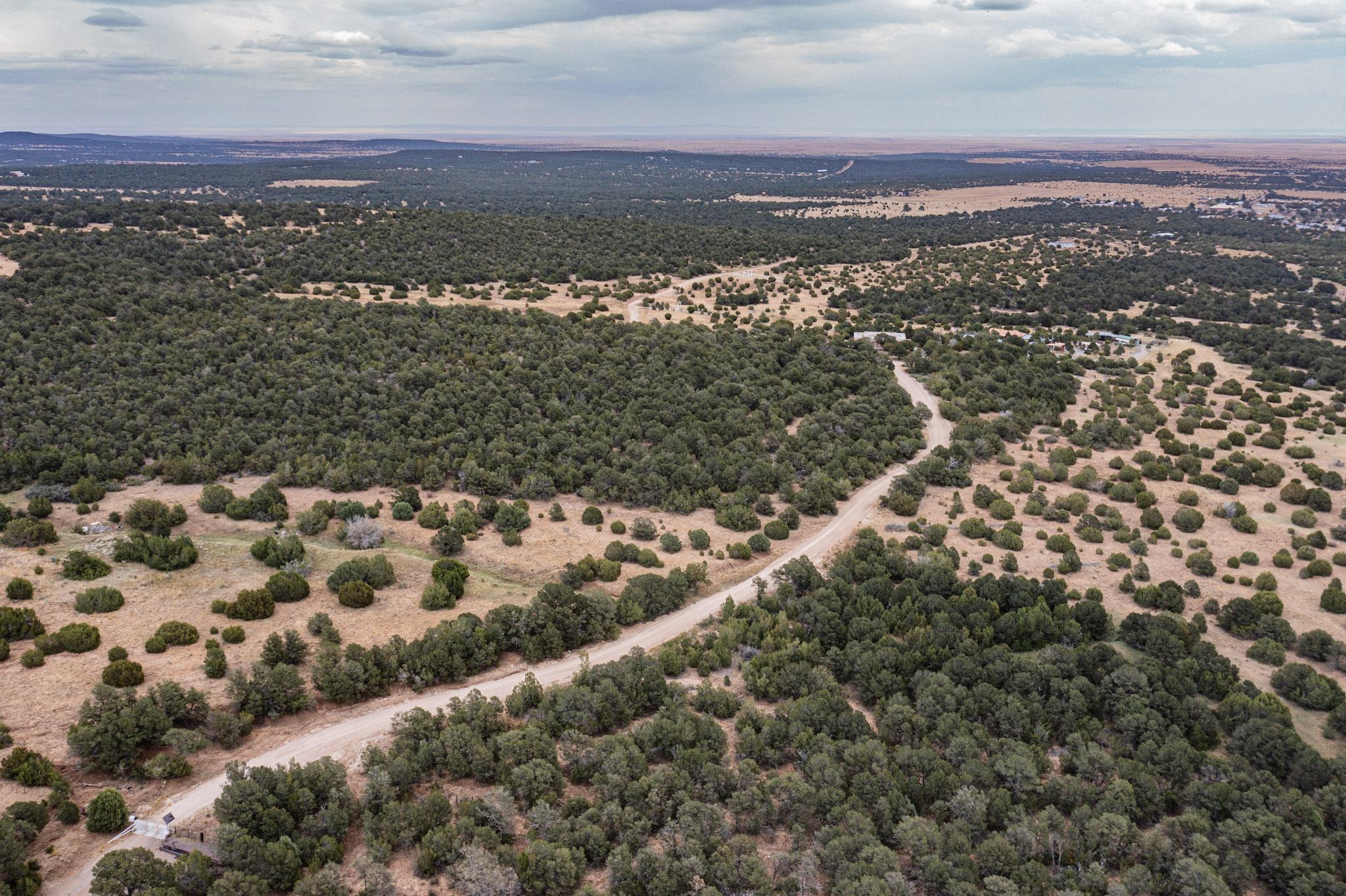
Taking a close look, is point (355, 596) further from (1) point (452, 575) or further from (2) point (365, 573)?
(1) point (452, 575)

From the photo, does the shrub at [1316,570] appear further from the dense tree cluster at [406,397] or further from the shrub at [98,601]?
the shrub at [98,601]

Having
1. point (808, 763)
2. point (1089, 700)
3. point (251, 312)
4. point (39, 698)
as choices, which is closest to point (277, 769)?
point (39, 698)

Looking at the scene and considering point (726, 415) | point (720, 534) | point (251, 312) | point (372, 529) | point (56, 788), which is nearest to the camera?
point (56, 788)

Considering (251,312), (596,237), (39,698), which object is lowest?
(39,698)

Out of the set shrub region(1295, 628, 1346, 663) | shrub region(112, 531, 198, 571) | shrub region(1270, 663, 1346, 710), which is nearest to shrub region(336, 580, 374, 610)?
shrub region(112, 531, 198, 571)

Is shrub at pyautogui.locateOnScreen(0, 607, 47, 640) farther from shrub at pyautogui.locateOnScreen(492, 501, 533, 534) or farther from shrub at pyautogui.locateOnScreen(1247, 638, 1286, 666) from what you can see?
shrub at pyautogui.locateOnScreen(1247, 638, 1286, 666)

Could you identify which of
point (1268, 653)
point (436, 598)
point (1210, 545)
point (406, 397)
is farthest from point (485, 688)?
point (1210, 545)

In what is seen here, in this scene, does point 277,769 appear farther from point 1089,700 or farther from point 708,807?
point 1089,700
